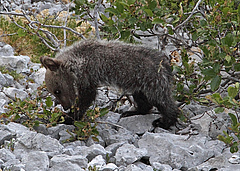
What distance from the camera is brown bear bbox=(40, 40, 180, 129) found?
5.16 m

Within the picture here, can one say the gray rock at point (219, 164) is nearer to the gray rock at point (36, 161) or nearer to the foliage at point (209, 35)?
the foliage at point (209, 35)

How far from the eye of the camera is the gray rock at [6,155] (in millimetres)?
3810

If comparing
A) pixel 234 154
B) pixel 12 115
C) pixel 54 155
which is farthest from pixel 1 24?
pixel 234 154

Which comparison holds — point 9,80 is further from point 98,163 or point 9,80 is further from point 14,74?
point 98,163

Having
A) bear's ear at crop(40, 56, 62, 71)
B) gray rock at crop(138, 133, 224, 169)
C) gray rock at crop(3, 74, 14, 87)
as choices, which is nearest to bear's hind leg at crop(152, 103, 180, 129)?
gray rock at crop(138, 133, 224, 169)

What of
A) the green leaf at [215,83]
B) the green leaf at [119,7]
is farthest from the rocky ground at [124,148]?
the green leaf at [119,7]

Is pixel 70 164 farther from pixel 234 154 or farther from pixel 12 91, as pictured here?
pixel 12 91

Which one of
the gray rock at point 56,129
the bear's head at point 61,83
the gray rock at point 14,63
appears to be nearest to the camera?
the gray rock at point 56,129

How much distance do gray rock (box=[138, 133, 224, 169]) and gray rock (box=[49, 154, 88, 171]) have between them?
0.88 m

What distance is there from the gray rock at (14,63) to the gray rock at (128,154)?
11.5 feet

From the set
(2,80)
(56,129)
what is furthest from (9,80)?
(56,129)

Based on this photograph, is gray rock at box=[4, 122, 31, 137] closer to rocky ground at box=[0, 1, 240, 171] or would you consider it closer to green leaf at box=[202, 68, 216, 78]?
rocky ground at box=[0, 1, 240, 171]

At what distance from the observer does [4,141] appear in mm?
4340

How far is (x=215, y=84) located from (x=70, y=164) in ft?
6.21
